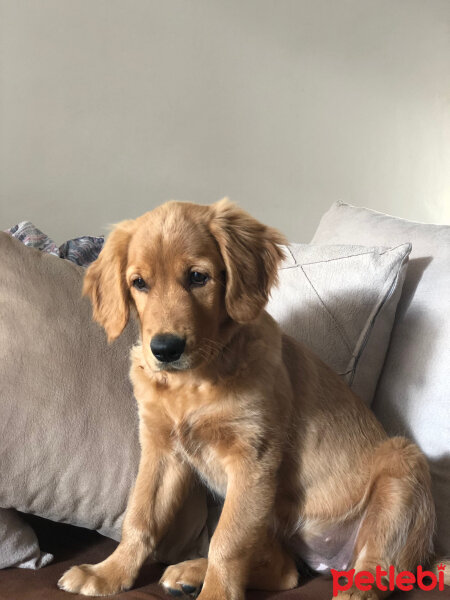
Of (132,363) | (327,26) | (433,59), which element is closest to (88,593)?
(132,363)

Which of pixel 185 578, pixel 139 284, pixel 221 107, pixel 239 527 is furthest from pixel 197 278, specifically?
pixel 221 107

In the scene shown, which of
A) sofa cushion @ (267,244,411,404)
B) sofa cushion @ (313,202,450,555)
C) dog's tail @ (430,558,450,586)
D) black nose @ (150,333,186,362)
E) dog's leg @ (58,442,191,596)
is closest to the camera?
black nose @ (150,333,186,362)

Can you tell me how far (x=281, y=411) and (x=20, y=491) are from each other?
62 centimetres

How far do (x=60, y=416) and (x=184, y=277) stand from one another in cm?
45

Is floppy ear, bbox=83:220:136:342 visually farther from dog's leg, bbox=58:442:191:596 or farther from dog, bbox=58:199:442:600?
dog's leg, bbox=58:442:191:596

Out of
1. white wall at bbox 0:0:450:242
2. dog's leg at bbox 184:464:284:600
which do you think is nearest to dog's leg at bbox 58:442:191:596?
dog's leg at bbox 184:464:284:600

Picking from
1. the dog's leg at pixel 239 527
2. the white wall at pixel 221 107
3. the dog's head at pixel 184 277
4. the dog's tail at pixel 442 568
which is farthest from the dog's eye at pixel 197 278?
the white wall at pixel 221 107

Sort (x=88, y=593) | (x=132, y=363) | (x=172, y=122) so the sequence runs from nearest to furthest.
A: (x=88, y=593)
(x=132, y=363)
(x=172, y=122)

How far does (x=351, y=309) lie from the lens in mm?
1931

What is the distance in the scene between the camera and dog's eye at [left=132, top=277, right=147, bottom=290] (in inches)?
57.5

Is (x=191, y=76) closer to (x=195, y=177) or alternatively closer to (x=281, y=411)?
(x=195, y=177)

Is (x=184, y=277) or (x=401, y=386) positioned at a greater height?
(x=184, y=277)

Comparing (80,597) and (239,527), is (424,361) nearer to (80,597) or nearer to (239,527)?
(239,527)

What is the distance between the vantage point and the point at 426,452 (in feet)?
5.87
